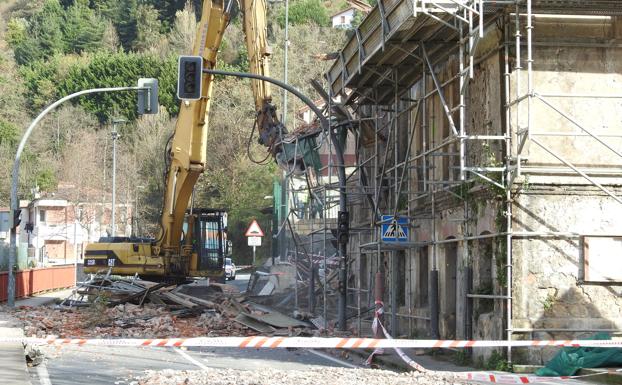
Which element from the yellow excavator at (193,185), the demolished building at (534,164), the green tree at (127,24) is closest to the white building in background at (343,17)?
the green tree at (127,24)

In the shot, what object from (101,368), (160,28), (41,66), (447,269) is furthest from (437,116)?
(160,28)

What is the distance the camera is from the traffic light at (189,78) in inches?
853

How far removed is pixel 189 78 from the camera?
21766 millimetres

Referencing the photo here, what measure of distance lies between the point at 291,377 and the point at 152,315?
12.5 metres

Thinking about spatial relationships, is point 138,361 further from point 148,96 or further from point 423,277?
point 148,96

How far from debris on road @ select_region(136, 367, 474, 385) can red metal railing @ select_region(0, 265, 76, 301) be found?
72.5 feet

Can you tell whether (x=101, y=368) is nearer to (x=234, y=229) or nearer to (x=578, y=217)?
(x=578, y=217)

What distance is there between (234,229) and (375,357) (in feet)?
168

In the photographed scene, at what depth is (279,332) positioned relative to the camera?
23.5 meters

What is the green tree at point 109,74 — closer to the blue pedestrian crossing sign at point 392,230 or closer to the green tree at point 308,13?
the green tree at point 308,13

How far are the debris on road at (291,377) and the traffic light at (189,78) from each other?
715 cm

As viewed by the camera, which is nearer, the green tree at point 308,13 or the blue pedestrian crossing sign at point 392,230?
the blue pedestrian crossing sign at point 392,230

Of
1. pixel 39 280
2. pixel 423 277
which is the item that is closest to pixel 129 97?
pixel 39 280

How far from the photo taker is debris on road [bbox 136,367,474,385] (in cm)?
1423
